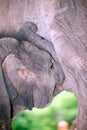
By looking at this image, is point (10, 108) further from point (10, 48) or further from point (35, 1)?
point (35, 1)

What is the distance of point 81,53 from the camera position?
2.89 ft

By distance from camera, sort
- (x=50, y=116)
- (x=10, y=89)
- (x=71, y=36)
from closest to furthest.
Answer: (x=71, y=36) < (x=10, y=89) < (x=50, y=116)

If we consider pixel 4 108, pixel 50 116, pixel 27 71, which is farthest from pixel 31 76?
pixel 50 116

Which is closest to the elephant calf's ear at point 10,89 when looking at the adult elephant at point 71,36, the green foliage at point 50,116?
the adult elephant at point 71,36

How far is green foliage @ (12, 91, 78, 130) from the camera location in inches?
75.3

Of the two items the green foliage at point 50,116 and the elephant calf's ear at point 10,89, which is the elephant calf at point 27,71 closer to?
the elephant calf's ear at point 10,89

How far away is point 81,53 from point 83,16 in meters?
0.11

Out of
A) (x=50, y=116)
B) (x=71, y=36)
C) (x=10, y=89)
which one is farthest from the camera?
(x=50, y=116)

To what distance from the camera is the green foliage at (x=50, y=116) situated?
1.91 meters

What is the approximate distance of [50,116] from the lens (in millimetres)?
1946

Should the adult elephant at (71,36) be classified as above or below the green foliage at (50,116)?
above

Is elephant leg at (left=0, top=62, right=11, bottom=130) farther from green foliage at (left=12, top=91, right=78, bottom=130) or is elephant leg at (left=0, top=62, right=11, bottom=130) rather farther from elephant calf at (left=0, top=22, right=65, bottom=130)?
green foliage at (left=12, top=91, right=78, bottom=130)

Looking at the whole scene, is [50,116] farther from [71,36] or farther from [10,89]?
[71,36]

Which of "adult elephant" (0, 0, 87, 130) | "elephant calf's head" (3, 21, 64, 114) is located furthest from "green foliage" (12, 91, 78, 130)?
"adult elephant" (0, 0, 87, 130)
